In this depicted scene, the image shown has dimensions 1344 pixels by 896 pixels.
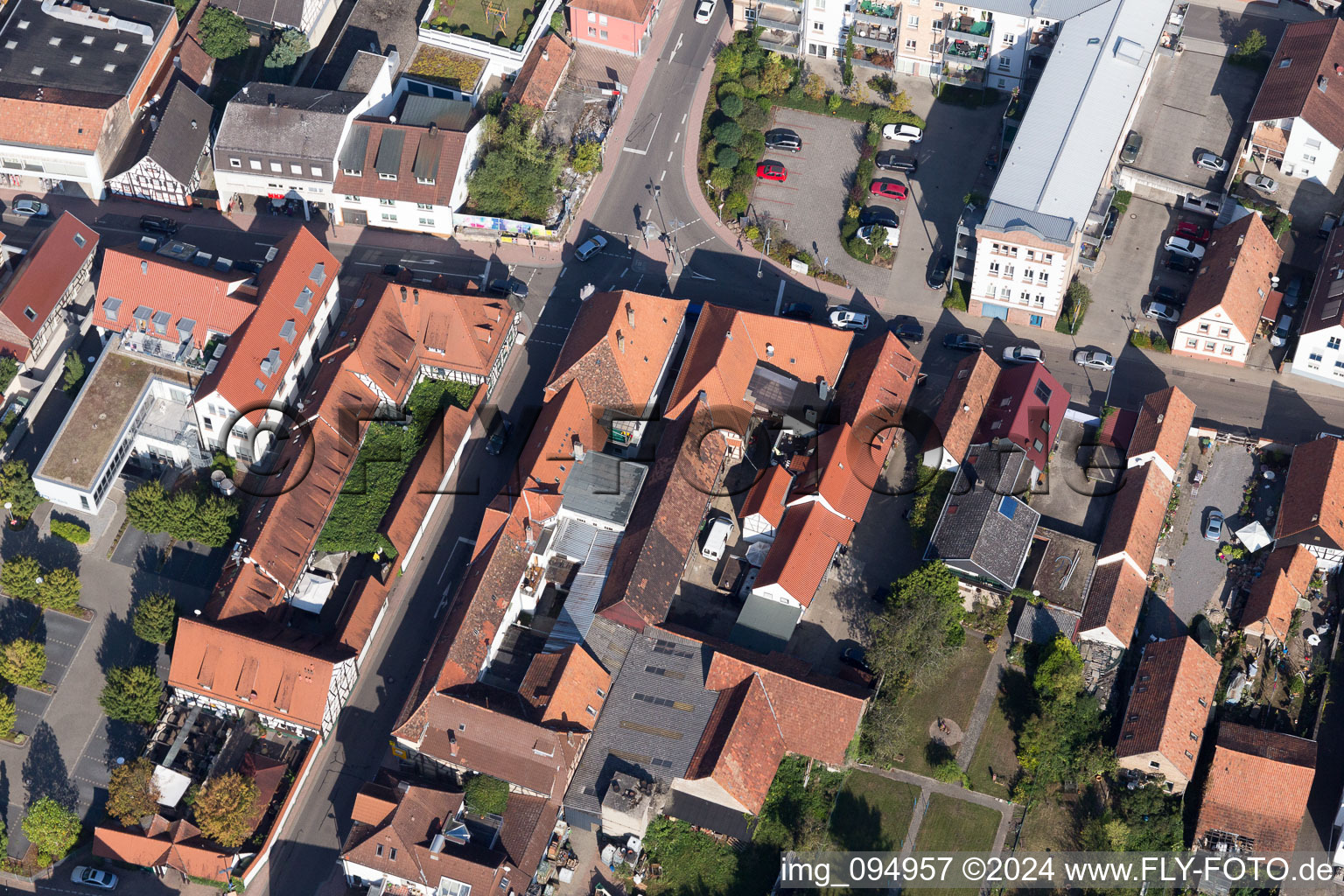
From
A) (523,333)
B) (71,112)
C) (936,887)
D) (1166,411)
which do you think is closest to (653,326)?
(523,333)

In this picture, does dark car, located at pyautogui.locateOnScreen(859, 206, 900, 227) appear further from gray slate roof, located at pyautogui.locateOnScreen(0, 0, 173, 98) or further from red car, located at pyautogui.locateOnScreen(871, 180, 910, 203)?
gray slate roof, located at pyautogui.locateOnScreen(0, 0, 173, 98)

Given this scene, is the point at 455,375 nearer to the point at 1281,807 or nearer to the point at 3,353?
the point at 3,353

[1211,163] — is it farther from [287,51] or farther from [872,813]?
[287,51]

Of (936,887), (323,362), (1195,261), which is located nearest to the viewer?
(936,887)

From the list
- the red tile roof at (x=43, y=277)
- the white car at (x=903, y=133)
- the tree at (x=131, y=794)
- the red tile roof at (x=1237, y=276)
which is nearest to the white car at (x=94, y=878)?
the tree at (x=131, y=794)

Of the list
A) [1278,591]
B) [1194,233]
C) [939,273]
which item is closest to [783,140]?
[939,273]

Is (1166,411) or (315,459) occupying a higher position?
(1166,411)
